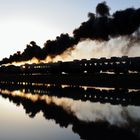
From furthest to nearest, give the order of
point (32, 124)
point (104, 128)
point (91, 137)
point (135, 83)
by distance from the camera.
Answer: point (135, 83), point (32, 124), point (104, 128), point (91, 137)

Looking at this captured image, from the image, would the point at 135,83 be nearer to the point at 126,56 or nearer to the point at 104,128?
the point at 126,56

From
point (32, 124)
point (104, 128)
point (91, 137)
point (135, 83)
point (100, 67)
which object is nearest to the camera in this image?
point (91, 137)

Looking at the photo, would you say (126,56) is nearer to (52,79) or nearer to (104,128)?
(52,79)

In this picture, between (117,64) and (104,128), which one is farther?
(117,64)

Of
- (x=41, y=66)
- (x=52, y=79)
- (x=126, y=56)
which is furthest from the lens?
(x=41, y=66)

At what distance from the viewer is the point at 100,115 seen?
22141 mm

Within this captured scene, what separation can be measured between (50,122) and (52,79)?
5689 cm

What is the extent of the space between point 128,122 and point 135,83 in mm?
35335

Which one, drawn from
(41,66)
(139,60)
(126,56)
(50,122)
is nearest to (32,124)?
(50,122)

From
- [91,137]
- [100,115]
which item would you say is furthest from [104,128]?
[100,115]

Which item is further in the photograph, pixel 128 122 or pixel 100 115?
pixel 100 115

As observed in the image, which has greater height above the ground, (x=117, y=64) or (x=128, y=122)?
(x=117, y=64)

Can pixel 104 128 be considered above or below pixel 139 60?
below

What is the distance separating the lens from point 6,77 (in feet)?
307
